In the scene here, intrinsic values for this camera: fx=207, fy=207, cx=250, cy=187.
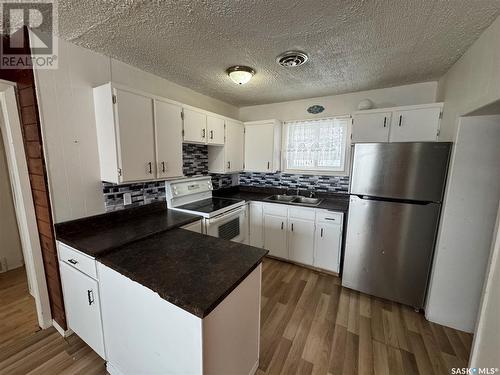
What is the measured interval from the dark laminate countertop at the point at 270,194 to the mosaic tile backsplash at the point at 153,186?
21cm

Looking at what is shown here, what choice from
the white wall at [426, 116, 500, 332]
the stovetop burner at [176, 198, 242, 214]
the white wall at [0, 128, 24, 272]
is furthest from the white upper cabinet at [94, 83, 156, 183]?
the white wall at [426, 116, 500, 332]

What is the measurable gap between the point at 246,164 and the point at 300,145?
88cm

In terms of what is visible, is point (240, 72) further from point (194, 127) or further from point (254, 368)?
point (254, 368)

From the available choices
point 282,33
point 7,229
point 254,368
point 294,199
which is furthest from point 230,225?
point 7,229

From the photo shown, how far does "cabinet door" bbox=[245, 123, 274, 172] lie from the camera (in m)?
3.08

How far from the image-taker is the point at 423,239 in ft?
6.41

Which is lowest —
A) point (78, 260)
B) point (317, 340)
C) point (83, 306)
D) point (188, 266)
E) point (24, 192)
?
point (317, 340)

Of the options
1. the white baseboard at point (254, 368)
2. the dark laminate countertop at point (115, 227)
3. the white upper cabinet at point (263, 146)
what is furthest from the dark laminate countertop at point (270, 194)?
the white baseboard at point (254, 368)

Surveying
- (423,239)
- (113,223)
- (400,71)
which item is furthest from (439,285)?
(113,223)

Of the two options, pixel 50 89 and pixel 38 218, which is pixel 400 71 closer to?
pixel 50 89

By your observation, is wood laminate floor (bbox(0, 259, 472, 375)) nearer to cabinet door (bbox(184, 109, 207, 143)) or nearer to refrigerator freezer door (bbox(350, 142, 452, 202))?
refrigerator freezer door (bbox(350, 142, 452, 202))

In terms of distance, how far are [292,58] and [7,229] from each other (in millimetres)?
3767

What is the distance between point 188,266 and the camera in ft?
3.94

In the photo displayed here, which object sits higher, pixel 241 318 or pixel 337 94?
pixel 337 94
